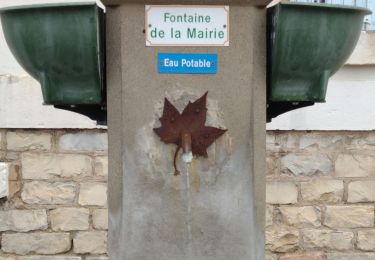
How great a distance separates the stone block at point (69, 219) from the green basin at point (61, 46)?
8.08ft

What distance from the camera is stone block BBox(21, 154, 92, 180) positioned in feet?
15.6

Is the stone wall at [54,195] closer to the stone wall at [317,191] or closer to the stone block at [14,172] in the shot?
the stone block at [14,172]

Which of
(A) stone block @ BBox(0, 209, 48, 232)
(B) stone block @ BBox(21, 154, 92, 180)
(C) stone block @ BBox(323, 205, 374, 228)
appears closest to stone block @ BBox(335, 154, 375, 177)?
(C) stone block @ BBox(323, 205, 374, 228)

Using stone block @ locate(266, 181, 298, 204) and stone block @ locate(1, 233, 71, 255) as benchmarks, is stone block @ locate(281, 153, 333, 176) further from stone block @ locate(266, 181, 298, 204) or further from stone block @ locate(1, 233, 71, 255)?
stone block @ locate(1, 233, 71, 255)

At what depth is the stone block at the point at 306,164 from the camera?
4.80m

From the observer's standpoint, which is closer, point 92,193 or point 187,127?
point 187,127

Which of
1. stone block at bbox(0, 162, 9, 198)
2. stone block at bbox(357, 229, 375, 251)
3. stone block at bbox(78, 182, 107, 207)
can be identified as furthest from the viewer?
stone block at bbox(357, 229, 375, 251)

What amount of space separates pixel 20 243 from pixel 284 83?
296cm

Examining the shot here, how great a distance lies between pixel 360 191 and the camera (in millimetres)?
4832

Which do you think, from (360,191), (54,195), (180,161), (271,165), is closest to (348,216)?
(360,191)

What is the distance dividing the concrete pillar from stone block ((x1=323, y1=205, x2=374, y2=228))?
2.49 metres

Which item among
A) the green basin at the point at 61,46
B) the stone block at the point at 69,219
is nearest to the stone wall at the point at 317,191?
the stone block at the point at 69,219

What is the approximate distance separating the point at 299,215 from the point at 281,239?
206 millimetres

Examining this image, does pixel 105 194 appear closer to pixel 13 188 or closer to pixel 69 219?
pixel 69 219
